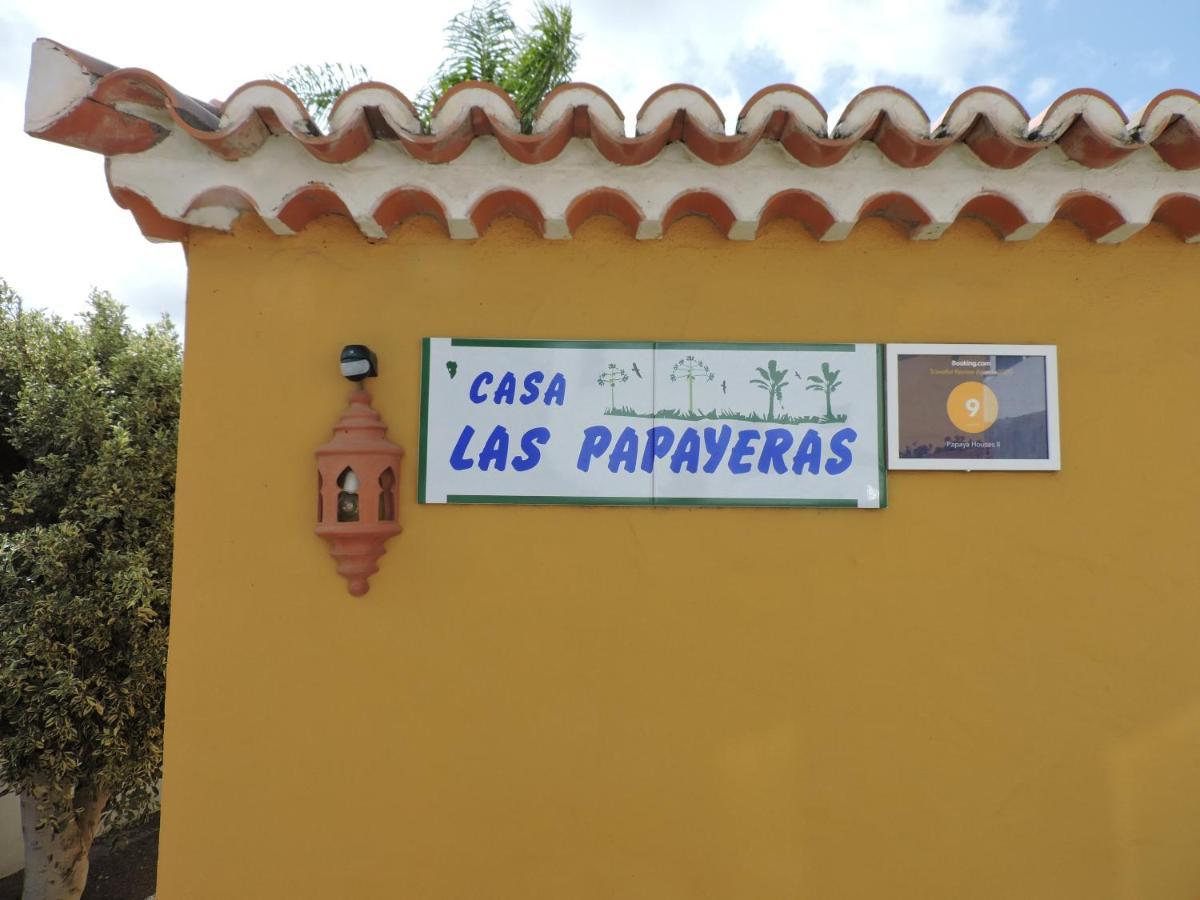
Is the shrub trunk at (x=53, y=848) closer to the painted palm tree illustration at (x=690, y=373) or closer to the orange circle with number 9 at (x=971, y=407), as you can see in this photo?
the painted palm tree illustration at (x=690, y=373)

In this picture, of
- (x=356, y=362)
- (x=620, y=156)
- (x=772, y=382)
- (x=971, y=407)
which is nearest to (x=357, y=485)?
(x=356, y=362)

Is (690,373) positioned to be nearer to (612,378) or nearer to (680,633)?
(612,378)

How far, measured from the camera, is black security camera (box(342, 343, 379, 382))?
245cm

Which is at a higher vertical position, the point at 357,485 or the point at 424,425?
the point at 424,425

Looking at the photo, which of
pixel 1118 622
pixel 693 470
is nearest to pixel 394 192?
pixel 693 470

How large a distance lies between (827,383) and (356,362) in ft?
5.79

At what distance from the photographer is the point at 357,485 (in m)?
2.44

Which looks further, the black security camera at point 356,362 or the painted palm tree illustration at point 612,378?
the painted palm tree illustration at point 612,378

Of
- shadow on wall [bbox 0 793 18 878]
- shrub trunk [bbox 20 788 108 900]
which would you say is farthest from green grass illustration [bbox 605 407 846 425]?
shadow on wall [bbox 0 793 18 878]

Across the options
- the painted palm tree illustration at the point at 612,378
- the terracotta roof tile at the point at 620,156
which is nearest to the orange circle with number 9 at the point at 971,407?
the terracotta roof tile at the point at 620,156

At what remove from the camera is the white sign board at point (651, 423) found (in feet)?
8.40

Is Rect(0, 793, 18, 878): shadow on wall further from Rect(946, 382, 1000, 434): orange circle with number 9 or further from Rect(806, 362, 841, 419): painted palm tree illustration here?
Rect(946, 382, 1000, 434): orange circle with number 9

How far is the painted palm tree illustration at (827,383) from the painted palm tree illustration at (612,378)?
72 cm

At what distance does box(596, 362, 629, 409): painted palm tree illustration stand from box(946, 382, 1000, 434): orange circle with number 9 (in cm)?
126
